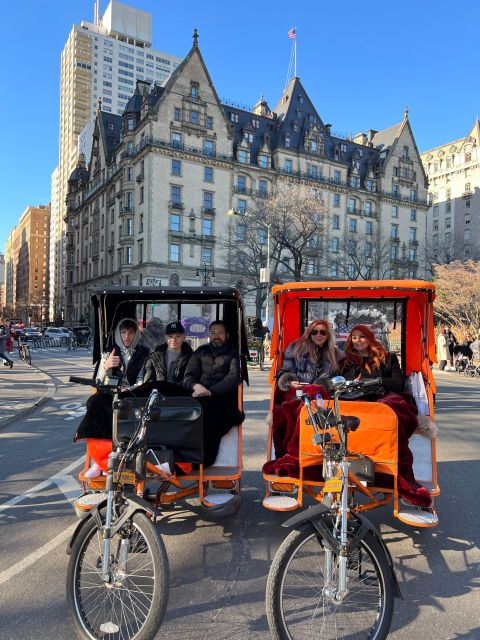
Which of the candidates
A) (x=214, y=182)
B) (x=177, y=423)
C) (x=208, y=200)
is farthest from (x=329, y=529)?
(x=214, y=182)

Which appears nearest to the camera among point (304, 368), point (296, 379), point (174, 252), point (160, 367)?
point (296, 379)

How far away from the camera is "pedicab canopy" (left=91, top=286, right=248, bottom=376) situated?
5680mm

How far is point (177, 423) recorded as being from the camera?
14.6 feet

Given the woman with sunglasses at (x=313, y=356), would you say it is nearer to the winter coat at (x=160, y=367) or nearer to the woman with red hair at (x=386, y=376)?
the woman with red hair at (x=386, y=376)

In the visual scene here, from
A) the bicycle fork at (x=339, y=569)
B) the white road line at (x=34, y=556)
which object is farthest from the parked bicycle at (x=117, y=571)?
the white road line at (x=34, y=556)

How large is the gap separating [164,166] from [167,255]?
10456 millimetres

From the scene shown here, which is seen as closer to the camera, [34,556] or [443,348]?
[34,556]

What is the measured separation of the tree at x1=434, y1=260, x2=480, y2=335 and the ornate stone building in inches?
595

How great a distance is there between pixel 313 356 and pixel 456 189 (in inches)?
4016

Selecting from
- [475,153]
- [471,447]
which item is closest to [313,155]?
[475,153]

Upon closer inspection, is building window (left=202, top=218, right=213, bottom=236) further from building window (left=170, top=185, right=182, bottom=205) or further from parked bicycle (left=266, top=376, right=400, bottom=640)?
parked bicycle (left=266, top=376, right=400, bottom=640)

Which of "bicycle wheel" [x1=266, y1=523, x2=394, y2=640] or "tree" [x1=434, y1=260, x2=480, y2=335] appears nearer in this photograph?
"bicycle wheel" [x1=266, y1=523, x2=394, y2=640]

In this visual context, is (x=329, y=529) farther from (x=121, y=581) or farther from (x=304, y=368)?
(x=304, y=368)

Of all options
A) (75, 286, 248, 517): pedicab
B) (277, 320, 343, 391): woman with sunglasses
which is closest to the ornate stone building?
(75, 286, 248, 517): pedicab
